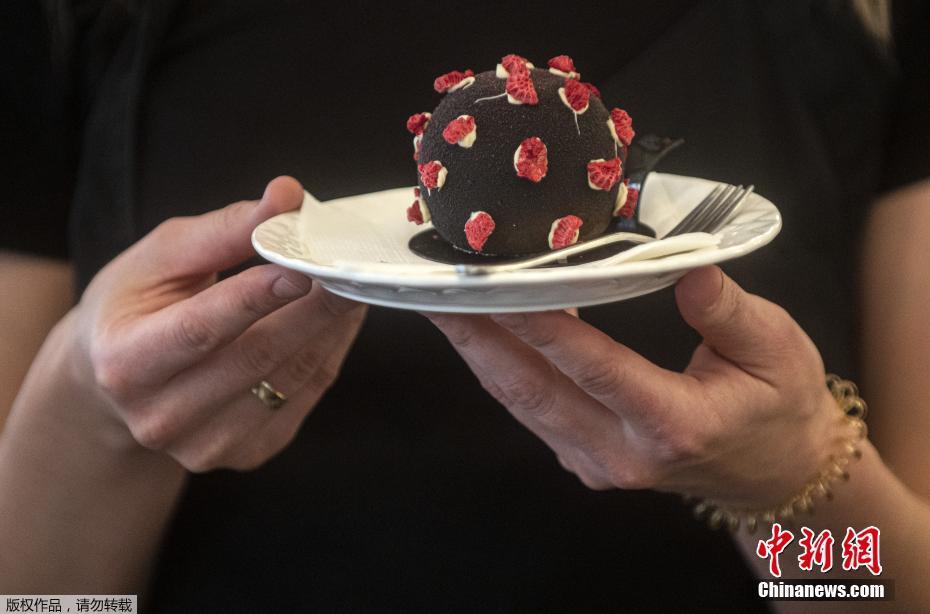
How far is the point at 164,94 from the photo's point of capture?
0.90 metres

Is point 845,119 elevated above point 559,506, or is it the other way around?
point 845,119

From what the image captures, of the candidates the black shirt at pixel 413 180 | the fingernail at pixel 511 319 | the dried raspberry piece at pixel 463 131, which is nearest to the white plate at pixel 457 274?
the fingernail at pixel 511 319

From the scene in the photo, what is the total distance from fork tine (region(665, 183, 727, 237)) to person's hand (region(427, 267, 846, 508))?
4.4 inches

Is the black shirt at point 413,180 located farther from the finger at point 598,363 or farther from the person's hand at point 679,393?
the finger at point 598,363

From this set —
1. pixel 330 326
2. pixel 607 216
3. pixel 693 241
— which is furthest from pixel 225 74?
pixel 693 241

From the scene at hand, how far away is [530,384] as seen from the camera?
575 millimetres

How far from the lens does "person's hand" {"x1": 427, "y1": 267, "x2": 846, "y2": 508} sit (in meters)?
0.51

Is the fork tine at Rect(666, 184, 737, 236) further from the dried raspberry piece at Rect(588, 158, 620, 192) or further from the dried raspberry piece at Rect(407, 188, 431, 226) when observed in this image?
the dried raspberry piece at Rect(407, 188, 431, 226)

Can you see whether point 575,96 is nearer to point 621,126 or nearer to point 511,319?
point 621,126

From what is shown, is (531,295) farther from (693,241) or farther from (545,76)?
(545,76)

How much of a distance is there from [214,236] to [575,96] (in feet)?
1.18

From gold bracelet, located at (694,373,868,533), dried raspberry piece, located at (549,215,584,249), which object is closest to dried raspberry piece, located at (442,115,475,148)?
dried raspberry piece, located at (549,215,584,249)

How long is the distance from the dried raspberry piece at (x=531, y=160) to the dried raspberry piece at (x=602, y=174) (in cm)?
5

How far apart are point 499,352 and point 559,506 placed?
0.39 meters
